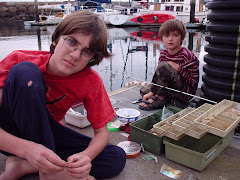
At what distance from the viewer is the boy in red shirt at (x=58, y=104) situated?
1.36 meters

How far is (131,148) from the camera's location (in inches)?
85.4

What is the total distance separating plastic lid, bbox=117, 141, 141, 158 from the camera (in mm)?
2082

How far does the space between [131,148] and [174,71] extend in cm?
123

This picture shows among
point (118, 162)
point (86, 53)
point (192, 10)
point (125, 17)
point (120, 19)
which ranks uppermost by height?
point (192, 10)

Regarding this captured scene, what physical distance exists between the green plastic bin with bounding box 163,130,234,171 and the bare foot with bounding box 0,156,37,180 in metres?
1.05

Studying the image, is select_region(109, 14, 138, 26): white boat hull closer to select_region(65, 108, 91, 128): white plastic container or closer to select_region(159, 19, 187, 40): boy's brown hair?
select_region(159, 19, 187, 40): boy's brown hair

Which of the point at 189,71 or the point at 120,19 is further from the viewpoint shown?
the point at 120,19

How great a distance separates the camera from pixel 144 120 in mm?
2410

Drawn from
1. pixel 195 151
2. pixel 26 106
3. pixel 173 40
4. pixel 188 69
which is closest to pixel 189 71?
pixel 188 69

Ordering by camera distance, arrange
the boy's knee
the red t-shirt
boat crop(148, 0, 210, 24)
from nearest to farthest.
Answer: the red t-shirt < the boy's knee < boat crop(148, 0, 210, 24)

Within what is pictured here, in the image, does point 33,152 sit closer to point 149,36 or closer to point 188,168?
point 188,168

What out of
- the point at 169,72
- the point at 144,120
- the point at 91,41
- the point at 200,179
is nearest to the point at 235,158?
the point at 200,179

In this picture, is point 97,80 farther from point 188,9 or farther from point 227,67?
point 188,9

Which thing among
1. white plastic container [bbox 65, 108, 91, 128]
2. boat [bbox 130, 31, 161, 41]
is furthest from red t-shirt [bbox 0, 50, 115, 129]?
boat [bbox 130, 31, 161, 41]
